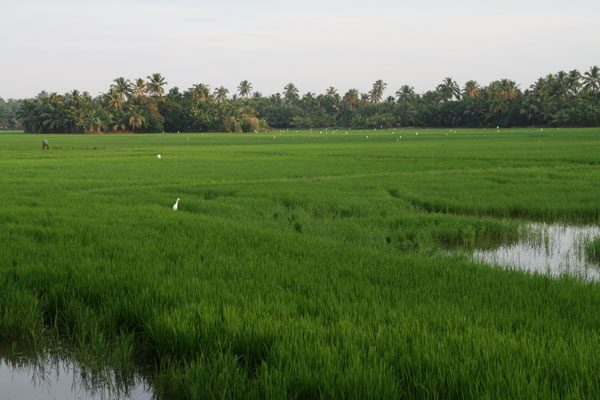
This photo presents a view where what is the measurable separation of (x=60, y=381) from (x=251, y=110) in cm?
10069

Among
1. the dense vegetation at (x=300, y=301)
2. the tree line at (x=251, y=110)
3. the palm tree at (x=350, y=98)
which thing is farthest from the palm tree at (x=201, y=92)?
the dense vegetation at (x=300, y=301)

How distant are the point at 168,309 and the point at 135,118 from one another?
3352 inches

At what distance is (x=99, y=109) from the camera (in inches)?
3285

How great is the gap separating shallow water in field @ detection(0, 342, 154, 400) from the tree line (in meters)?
83.3

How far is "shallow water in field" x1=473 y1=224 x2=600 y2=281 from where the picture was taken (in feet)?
22.5

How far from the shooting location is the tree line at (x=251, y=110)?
81875mm

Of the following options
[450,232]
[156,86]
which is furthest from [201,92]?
[450,232]

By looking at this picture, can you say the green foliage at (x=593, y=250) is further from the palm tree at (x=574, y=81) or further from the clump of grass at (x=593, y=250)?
the palm tree at (x=574, y=81)

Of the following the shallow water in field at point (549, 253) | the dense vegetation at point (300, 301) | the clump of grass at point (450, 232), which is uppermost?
the dense vegetation at point (300, 301)

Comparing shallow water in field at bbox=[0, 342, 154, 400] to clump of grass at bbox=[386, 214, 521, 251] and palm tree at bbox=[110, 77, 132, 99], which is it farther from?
palm tree at bbox=[110, 77, 132, 99]

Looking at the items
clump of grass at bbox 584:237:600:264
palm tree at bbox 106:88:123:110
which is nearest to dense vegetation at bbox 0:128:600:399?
clump of grass at bbox 584:237:600:264

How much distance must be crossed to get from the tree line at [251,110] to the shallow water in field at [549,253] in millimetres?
75833

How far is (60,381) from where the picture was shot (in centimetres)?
366

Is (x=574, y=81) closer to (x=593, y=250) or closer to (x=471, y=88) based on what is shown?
(x=471, y=88)
